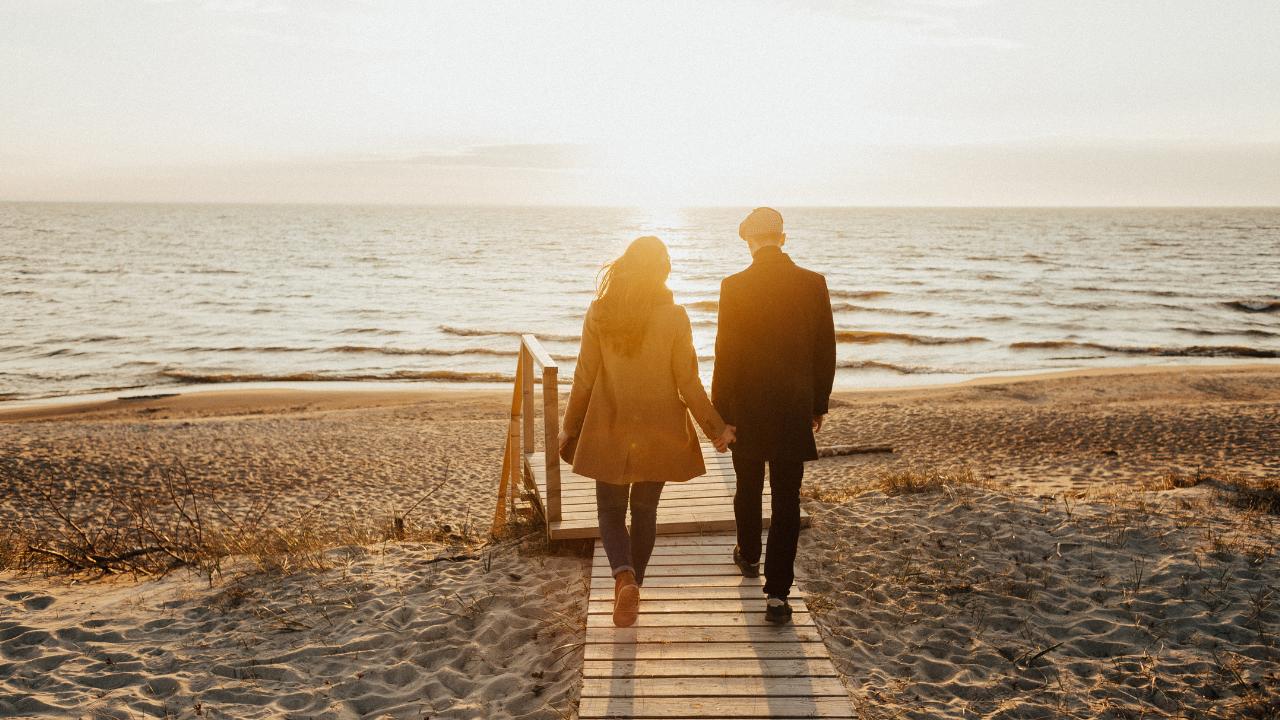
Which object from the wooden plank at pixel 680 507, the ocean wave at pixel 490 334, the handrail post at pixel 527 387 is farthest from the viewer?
the ocean wave at pixel 490 334

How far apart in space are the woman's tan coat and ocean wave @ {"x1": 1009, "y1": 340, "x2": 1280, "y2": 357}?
22658 millimetres

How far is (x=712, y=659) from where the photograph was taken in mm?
3688

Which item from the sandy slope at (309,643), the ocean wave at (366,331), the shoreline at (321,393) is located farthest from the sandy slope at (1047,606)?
the ocean wave at (366,331)

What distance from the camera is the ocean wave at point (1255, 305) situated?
30.0 metres

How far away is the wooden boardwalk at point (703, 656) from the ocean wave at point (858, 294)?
31.1 meters

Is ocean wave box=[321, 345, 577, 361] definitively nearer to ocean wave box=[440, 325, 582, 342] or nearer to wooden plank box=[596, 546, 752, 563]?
ocean wave box=[440, 325, 582, 342]

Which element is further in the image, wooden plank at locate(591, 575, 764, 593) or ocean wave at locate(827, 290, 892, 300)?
ocean wave at locate(827, 290, 892, 300)

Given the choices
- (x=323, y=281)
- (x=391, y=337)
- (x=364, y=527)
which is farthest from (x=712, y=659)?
(x=323, y=281)

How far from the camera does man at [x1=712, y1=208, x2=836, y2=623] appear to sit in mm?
3732

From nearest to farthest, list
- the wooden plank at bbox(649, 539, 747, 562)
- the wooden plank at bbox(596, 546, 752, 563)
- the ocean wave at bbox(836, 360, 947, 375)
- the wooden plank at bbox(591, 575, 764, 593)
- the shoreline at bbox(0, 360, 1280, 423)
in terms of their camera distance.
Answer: the wooden plank at bbox(591, 575, 764, 593)
the wooden plank at bbox(596, 546, 752, 563)
the wooden plank at bbox(649, 539, 747, 562)
the shoreline at bbox(0, 360, 1280, 423)
the ocean wave at bbox(836, 360, 947, 375)

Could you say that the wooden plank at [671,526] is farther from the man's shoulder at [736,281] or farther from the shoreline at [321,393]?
the shoreline at [321,393]

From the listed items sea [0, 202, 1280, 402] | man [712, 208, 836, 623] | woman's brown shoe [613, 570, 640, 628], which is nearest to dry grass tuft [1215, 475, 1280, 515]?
man [712, 208, 836, 623]

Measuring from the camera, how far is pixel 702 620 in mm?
4086

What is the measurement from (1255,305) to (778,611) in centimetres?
3573
